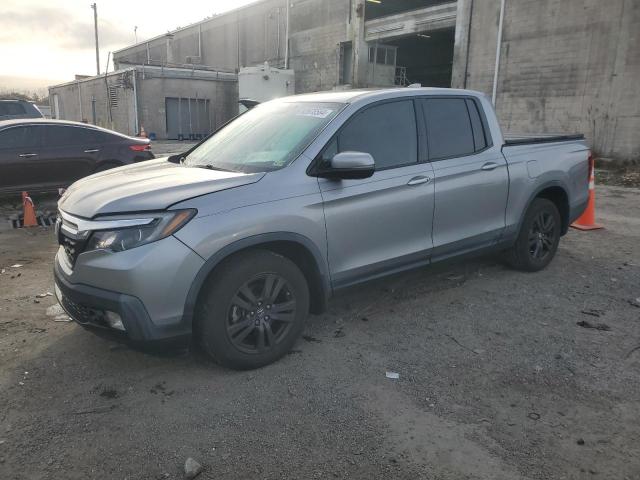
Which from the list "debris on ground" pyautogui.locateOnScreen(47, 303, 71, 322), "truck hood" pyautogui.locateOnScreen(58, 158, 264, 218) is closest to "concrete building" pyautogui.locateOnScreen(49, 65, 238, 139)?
"debris on ground" pyautogui.locateOnScreen(47, 303, 71, 322)

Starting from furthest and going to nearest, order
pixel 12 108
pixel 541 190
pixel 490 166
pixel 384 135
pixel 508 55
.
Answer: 1. pixel 508 55
2. pixel 12 108
3. pixel 541 190
4. pixel 490 166
5. pixel 384 135

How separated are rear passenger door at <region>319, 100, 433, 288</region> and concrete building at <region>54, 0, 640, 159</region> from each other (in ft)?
48.9

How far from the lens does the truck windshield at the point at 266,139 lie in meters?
3.59

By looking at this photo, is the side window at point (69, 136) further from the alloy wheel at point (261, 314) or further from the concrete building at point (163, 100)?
the concrete building at point (163, 100)

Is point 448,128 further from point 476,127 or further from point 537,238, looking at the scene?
point 537,238

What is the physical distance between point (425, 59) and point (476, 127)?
103 ft

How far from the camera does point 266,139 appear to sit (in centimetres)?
388

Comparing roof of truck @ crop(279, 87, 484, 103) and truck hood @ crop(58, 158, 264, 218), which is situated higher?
roof of truck @ crop(279, 87, 484, 103)

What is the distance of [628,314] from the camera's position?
4.39 metres

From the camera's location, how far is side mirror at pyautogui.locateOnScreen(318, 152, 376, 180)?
333 centimetres

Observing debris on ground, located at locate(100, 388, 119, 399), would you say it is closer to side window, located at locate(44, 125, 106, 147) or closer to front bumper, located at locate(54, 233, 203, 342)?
front bumper, located at locate(54, 233, 203, 342)

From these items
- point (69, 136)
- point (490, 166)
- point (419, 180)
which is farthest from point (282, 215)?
point (69, 136)

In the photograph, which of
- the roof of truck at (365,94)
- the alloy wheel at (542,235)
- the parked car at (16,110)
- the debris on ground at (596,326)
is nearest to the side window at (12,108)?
the parked car at (16,110)

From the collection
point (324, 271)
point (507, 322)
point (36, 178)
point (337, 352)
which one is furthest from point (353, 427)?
point (36, 178)
